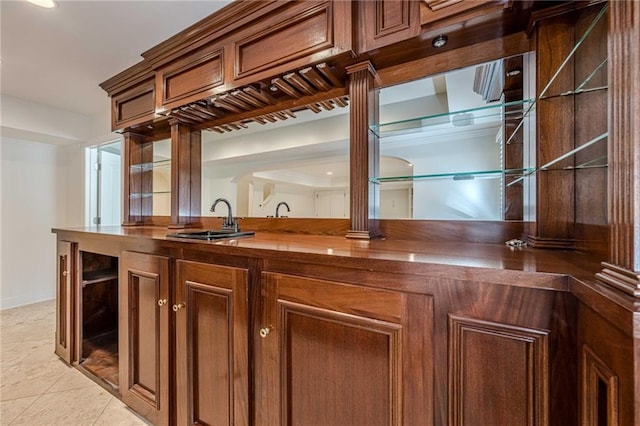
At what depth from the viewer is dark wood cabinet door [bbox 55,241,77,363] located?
190 cm

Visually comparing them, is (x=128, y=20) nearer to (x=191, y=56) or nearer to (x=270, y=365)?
Answer: (x=191, y=56)

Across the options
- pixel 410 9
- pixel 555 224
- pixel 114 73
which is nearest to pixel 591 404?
pixel 555 224

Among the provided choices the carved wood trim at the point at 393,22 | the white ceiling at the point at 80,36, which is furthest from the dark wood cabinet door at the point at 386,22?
the white ceiling at the point at 80,36

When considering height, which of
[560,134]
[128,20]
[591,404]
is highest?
[128,20]

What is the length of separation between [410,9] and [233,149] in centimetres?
149

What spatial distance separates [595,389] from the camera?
1.71ft

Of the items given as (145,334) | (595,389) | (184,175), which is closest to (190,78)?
(184,175)

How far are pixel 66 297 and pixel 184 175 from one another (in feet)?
3.88

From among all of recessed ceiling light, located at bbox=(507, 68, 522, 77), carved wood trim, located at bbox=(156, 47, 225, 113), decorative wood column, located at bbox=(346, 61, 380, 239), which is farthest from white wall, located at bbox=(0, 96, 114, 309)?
recessed ceiling light, located at bbox=(507, 68, 522, 77)

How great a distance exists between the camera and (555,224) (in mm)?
910

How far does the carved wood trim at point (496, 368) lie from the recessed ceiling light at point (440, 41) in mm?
1006

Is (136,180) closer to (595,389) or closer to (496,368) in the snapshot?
(496,368)

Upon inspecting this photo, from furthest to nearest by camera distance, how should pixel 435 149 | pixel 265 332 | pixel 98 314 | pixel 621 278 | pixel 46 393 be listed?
pixel 98 314 < pixel 46 393 < pixel 435 149 < pixel 265 332 < pixel 621 278

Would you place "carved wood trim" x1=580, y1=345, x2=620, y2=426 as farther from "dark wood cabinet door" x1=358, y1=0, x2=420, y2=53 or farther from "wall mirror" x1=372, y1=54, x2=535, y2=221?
"dark wood cabinet door" x1=358, y1=0, x2=420, y2=53
